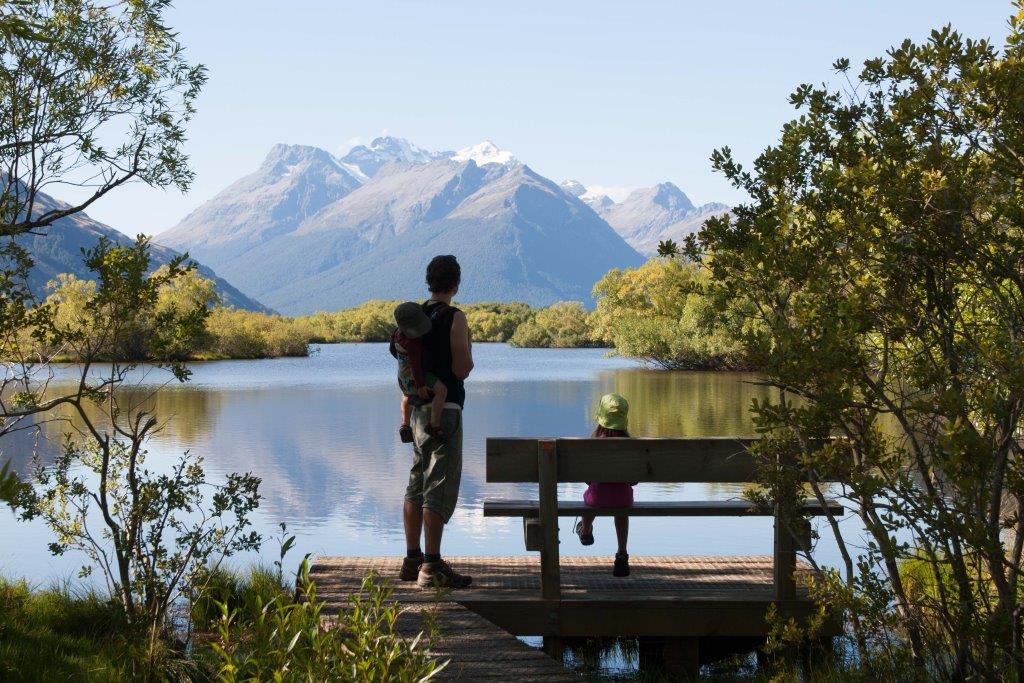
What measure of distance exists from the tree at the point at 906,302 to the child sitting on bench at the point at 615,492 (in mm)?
2219

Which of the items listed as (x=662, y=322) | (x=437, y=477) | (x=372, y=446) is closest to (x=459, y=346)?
(x=437, y=477)

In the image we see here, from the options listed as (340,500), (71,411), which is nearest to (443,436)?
(340,500)

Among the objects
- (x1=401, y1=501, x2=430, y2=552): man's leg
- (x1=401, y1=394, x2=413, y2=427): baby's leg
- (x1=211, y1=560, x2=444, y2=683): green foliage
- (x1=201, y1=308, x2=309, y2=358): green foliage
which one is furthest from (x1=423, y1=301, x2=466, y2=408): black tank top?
(x1=201, y1=308, x2=309, y2=358): green foliage

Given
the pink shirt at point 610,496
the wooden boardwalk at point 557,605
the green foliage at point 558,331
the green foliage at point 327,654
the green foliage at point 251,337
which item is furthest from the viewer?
the green foliage at point 558,331

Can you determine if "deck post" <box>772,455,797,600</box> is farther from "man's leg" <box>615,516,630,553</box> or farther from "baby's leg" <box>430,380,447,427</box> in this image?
"baby's leg" <box>430,380,447,427</box>

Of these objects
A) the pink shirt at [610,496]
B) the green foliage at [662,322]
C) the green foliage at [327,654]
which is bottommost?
the green foliage at [327,654]

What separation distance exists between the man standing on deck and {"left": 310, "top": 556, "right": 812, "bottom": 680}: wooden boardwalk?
329 mm

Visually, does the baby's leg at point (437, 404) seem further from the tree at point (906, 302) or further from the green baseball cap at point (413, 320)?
the tree at point (906, 302)

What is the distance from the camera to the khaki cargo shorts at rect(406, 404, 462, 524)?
620 cm

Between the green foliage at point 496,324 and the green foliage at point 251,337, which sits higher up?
the green foliage at point 496,324

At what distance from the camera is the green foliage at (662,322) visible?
48000 mm

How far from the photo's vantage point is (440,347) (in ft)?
20.3

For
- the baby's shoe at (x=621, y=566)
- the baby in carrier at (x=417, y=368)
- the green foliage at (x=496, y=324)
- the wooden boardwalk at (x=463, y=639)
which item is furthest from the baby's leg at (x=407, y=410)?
the green foliage at (x=496, y=324)

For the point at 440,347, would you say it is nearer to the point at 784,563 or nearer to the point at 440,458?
the point at 440,458
